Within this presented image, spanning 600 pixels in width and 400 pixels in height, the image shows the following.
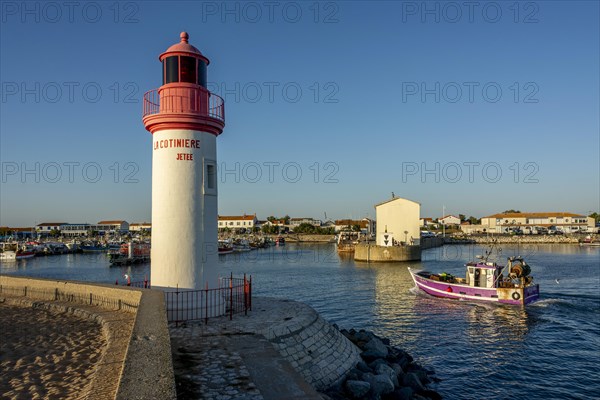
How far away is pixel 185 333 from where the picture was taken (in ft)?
36.2

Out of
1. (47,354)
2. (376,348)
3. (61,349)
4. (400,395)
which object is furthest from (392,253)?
(47,354)

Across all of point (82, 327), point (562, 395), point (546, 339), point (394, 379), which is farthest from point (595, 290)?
point (82, 327)

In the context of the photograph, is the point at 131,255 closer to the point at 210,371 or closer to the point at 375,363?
the point at 375,363

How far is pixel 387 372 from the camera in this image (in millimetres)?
12867

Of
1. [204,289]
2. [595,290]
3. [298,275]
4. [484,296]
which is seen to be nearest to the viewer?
[204,289]

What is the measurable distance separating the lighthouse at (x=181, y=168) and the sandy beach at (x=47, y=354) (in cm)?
252

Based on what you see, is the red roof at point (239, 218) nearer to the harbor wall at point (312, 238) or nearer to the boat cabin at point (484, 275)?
the harbor wall at point (312, 238)

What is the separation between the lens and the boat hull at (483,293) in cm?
2959

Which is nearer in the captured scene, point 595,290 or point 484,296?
point 484,296

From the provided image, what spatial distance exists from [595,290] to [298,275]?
2668 cm

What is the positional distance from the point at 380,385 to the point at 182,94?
9335mm

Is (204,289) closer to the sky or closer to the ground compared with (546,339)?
closer to the sky

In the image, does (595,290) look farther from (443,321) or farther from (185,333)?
(185,333)

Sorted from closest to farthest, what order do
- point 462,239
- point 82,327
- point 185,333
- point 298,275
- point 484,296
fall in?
point 185,333 → point 82,327 → point 484,296 → point 298,275 → point 462,239
